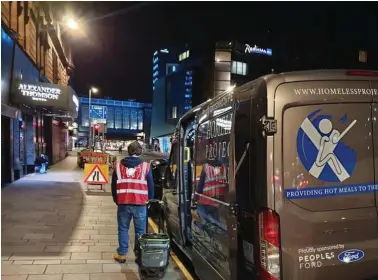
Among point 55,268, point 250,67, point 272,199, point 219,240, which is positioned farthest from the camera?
point 250,67

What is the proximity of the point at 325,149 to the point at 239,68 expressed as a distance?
58517 millimetres

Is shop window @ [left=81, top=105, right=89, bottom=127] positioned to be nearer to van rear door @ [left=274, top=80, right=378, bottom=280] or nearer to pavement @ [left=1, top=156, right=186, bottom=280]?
pavement @ [left=1, top=156, right=186, bottom=280]

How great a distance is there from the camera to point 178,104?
74.8 m

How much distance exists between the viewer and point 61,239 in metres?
7.32

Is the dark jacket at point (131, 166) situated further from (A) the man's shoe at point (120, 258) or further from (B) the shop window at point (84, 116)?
(B) the shop window at point (84, 116)

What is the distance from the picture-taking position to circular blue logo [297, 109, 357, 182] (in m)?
3.10

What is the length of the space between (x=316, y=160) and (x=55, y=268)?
Result: 4.18 metres

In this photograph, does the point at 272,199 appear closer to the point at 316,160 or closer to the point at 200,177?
the point at 316,160

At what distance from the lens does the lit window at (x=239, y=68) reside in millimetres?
59500

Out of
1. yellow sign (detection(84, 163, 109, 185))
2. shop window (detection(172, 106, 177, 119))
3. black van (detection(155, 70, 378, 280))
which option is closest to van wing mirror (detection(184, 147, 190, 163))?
black van (detection(155, 70, 378, 280))

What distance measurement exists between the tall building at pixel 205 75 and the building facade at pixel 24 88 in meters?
34.9

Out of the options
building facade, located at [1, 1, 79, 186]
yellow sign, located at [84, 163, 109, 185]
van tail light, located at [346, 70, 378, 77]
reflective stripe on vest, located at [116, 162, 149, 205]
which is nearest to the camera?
van tail light, located at [346, 70, 378, 77]

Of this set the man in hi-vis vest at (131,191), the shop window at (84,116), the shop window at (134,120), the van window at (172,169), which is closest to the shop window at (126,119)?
the shop window at (134,120)

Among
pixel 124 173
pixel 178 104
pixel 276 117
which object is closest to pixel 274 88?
pixel 276 117
